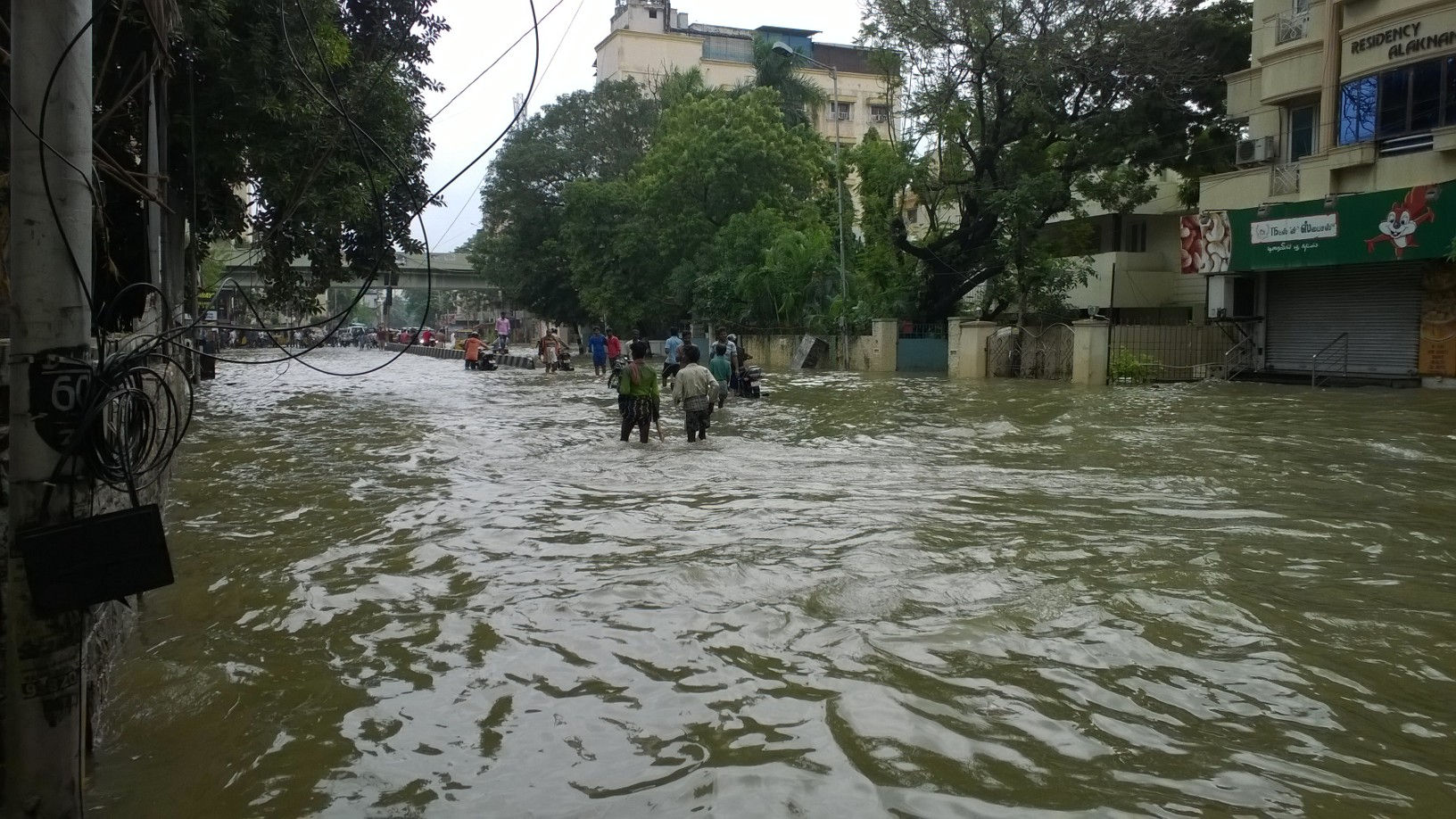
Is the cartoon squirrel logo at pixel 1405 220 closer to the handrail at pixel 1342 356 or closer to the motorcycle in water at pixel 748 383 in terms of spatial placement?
the handrail at pixel 1342 356

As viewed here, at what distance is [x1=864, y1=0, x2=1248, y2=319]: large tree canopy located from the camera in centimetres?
2909

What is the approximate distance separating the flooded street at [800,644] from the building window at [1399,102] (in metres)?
12.9

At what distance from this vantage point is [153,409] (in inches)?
190

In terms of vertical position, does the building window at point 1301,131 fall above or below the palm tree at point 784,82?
below

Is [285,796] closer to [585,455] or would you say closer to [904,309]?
[585,455]

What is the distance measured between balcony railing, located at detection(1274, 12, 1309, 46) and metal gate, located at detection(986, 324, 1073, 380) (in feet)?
27.9

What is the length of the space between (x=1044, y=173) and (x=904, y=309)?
833 cm

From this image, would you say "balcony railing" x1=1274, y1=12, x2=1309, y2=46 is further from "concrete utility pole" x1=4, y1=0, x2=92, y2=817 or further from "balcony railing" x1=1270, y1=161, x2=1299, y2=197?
"concrete utility pole" x1=4, y1=0, x2=92, y2=817

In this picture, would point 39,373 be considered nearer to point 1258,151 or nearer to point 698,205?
point 1258,151

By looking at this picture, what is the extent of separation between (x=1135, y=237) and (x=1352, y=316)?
13.7 metres

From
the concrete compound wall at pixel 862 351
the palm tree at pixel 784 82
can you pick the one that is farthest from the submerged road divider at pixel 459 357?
the palm tree at pixel 784 82

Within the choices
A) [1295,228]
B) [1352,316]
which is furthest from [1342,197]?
[1352,316]

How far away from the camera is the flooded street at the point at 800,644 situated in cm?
420

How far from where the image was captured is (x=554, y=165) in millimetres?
51812
